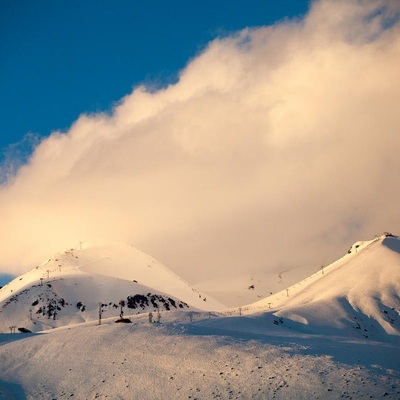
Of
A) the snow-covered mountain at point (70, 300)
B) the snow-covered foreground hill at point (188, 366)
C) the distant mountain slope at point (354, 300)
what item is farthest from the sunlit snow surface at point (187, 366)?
the snow-covered mountain at point (70, 300)

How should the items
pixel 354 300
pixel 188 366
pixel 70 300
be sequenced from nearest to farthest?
pixel 188 366, pixel 354 300, pixel 70 300

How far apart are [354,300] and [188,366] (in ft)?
231

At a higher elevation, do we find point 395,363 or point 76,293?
point 76,293

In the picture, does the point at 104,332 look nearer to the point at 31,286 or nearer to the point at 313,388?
the point at 313,388

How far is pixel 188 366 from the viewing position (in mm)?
38375

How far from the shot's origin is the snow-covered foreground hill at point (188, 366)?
107 ft

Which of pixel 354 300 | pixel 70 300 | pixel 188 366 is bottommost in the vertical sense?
pixel 188 366

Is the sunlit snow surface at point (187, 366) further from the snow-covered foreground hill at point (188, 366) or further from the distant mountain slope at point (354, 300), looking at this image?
the distant mountain slope at point (354, 300)

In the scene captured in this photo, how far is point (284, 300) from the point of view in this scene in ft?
377

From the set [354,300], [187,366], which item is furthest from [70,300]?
[187,366]

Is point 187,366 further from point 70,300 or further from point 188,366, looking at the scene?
point 70,300

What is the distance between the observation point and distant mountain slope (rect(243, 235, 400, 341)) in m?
83.2

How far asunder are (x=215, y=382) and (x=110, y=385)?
29.5ft

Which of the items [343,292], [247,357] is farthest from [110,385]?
[343,292]
